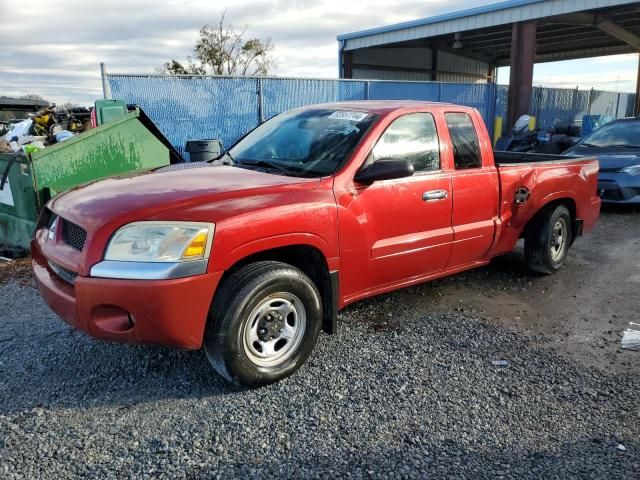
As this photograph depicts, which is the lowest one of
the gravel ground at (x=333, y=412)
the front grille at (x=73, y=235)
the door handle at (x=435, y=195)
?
the gravel ground at (x=333, y=412)

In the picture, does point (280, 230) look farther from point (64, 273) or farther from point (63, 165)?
point (63, 165)

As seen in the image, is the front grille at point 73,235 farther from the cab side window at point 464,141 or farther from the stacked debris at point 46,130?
the stacked debris at point 46,130

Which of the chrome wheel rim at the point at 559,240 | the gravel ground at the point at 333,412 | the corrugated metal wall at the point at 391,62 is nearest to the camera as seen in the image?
the gravel ground at the point at 333,412

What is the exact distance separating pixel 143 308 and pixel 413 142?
2.39 meters

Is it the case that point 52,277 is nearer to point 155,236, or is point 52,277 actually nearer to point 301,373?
point 155,236


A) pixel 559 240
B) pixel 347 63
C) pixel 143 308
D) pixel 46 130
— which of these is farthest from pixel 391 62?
pixel 143 308

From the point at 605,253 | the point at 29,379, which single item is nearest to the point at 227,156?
the point at 29,379

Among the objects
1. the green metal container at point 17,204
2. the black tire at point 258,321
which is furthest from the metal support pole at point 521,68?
the black tire at point 258,321

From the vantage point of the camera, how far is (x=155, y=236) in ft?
9.43

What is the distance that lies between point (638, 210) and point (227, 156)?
776cm

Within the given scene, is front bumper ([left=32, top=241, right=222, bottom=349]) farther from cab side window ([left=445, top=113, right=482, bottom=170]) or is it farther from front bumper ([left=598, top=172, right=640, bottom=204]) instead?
front bumper ([left=598, top=172, right=640, bottom=204])

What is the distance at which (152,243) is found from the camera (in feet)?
9.41

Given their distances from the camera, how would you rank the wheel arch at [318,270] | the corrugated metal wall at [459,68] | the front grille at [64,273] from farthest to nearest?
the corrugated metal wall at [459,68], the wheel arch at [318,270], the front grille at [64,273]

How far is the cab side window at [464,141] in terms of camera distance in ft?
14.5
